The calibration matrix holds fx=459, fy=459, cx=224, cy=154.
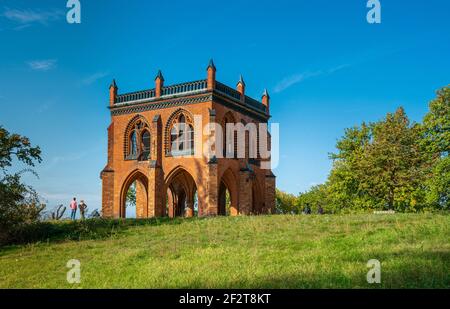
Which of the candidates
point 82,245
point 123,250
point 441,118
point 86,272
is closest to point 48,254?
point 82,245

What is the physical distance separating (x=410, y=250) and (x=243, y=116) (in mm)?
22653

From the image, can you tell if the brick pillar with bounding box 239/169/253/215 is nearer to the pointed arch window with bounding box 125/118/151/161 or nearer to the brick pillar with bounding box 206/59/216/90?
the brick pillar with bounding box 206/59/216/90

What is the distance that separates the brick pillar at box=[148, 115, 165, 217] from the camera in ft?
97.2

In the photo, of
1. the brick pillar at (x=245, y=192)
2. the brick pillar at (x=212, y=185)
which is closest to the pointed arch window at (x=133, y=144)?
the brick pillar at (x=212, y=185)

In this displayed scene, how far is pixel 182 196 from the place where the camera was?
3688 cm

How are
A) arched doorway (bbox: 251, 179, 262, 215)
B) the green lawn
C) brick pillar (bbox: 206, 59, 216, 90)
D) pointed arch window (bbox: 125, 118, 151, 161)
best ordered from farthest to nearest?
arched doorway (bbox: 251, 179, 262, 215)
pointed arch window (bbox: 125, 118, 151, 161)
brick pillar (bbox: 206, 59, 216, 90)
the green lawn

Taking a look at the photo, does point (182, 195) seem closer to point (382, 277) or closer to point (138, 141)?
point (138, 141)

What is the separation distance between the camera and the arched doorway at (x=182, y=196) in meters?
35.4

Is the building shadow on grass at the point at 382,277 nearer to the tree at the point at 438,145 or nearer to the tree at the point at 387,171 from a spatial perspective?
the tree at the point at 438,145

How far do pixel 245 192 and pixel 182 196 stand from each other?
7421mm

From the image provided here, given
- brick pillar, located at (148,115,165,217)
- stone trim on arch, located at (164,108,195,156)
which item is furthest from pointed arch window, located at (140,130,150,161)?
stone trim on arch, located at (164,108,195,156)

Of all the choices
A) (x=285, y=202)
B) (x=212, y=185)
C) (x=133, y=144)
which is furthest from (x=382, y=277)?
(x=285, y=202)

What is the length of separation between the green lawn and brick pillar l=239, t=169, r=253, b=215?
1279 centimetres

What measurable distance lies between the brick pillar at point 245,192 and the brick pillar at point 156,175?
5.28 m
